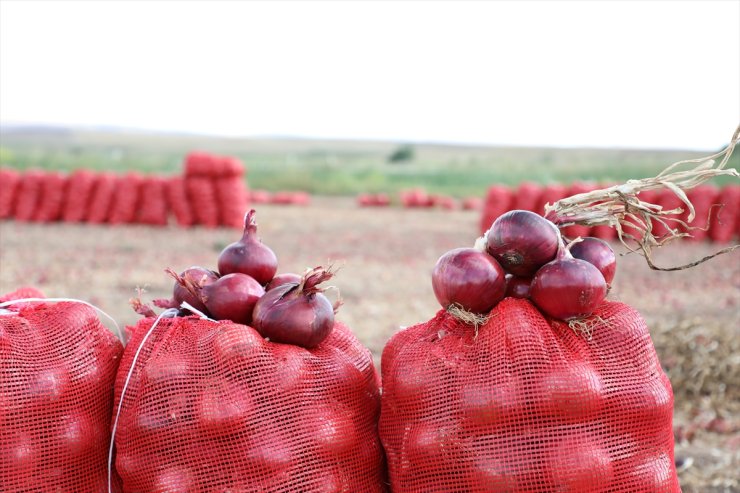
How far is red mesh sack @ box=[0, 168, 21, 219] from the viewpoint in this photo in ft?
57.4

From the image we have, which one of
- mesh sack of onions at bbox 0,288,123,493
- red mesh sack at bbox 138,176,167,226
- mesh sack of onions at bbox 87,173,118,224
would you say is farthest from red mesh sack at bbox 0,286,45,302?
mesh sack of onions at bbox 87,173,118,224

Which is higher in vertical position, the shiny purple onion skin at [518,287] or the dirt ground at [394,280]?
the shiny purple onion skin at [518,287]

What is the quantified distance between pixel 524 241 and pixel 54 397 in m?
1.50

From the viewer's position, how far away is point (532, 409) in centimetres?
205

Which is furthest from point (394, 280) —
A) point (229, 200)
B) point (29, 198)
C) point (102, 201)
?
point (29, 198)

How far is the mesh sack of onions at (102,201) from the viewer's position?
16766 mm

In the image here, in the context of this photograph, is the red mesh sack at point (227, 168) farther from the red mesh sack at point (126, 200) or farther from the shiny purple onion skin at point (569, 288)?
the shiny purple onion skin at point (569, 288)

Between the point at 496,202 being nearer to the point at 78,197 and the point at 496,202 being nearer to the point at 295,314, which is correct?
the point at 78,197

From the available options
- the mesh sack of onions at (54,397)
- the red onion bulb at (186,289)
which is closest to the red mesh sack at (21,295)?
the mesh sack of onions at (54,397)

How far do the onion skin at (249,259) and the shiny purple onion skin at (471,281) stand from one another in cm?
64

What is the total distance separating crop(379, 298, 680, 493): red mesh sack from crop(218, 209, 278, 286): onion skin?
1.97 ft

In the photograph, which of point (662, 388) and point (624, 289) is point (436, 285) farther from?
point (624, 289)

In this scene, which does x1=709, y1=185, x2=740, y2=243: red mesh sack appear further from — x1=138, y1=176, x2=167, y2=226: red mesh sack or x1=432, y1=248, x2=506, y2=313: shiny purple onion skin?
x1=432, y1=248, x2=506, y2=313: shiny purple onion skin

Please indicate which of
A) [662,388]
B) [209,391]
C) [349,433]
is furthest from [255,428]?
[662,388]
